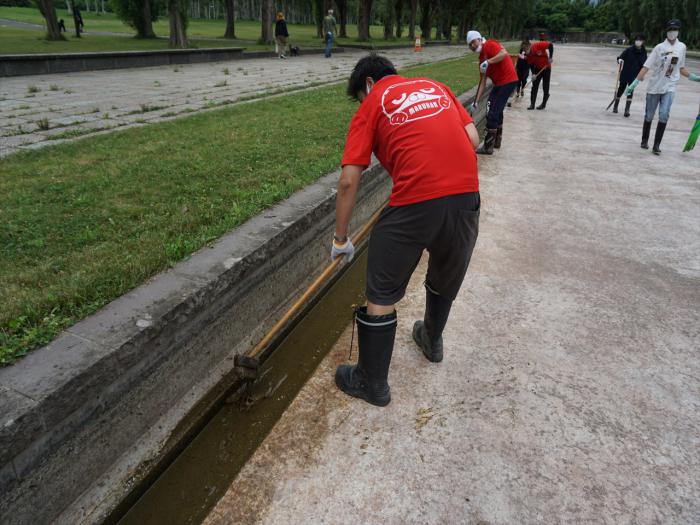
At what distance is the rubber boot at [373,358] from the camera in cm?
251

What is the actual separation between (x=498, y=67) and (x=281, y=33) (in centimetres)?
1642

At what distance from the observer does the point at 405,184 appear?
228 centimetres

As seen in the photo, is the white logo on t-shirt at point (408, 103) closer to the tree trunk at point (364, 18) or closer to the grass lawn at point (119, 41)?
the grass lawn at point (119, 41)

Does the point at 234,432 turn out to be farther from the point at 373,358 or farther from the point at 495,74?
the point at 495,74

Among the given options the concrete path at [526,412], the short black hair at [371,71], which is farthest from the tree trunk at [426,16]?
the short black hair at [371,71]

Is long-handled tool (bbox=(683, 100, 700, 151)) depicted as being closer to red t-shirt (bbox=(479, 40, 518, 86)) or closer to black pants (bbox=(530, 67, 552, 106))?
red t-shirt (bbox=(479, 40, 518, 86))

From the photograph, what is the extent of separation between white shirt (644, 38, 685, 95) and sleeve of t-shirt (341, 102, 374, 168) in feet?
23.9

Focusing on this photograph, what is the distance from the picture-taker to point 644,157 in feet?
25.5

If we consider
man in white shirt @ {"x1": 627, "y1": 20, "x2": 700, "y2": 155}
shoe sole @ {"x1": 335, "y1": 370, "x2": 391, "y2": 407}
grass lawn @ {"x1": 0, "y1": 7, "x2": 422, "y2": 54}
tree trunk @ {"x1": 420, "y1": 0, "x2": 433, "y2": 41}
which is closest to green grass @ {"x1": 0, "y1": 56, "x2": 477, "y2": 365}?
shoe sole @ {"x1": 335, "y1": 370, "x2": 391, "y2": 407}

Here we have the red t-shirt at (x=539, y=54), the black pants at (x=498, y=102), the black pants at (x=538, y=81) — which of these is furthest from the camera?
the black pants at (x=538, y=81)

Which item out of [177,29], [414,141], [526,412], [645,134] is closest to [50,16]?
[177,29]

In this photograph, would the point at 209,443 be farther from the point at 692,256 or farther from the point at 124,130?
the point at 124,130

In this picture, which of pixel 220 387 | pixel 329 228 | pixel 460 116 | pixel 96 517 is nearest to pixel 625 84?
pixel 329 228

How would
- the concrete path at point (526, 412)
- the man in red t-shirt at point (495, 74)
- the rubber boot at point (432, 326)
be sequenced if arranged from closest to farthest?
1. the concrete path at point (526, 412)
2. the rubber boot at point (432, 326)
3. the man in red t-shirt at point (495, 74)
